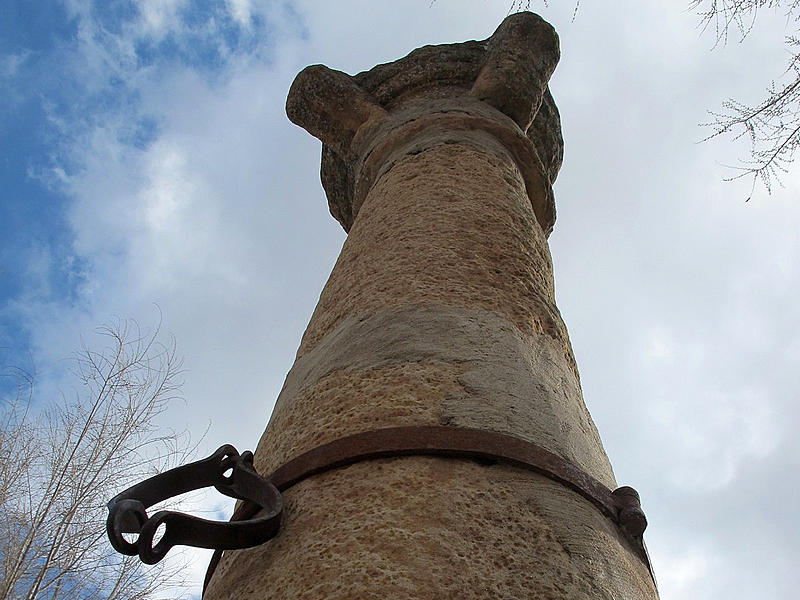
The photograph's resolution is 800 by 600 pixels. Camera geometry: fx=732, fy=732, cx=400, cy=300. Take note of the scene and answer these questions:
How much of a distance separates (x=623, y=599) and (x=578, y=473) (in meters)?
0.25

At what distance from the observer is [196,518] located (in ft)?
4.04

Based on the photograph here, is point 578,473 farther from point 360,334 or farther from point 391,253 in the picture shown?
point 391,253

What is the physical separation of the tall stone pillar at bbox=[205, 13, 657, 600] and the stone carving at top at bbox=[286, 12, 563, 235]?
0.51 feet

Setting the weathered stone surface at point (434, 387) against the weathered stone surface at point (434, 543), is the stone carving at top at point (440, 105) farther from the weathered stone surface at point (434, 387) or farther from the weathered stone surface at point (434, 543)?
the weathered stone surface at point (434, 543)

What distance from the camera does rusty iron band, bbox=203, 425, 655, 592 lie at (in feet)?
4.58

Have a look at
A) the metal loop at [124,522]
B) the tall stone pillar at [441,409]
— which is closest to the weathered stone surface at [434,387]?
the tall stone pillar at [441,409]

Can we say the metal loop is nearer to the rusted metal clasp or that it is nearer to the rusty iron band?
the rusted metal clasp

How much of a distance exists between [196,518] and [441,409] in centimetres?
53

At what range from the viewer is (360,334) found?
1.85m

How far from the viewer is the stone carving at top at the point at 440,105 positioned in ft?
10.5

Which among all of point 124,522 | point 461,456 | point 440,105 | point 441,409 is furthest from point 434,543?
point 440,105

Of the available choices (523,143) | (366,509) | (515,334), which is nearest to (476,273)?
(515,334)

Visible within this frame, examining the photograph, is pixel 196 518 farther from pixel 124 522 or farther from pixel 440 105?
pixel 440 105

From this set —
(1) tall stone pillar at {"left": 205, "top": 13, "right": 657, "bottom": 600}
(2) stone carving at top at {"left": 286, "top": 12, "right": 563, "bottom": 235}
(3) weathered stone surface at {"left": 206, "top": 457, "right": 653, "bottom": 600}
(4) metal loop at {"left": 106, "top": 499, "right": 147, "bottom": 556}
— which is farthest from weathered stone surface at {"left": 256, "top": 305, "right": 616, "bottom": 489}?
(2) stone carving at top at {"left": 286, "top": 12, "right": 563, "bottom": 235}
